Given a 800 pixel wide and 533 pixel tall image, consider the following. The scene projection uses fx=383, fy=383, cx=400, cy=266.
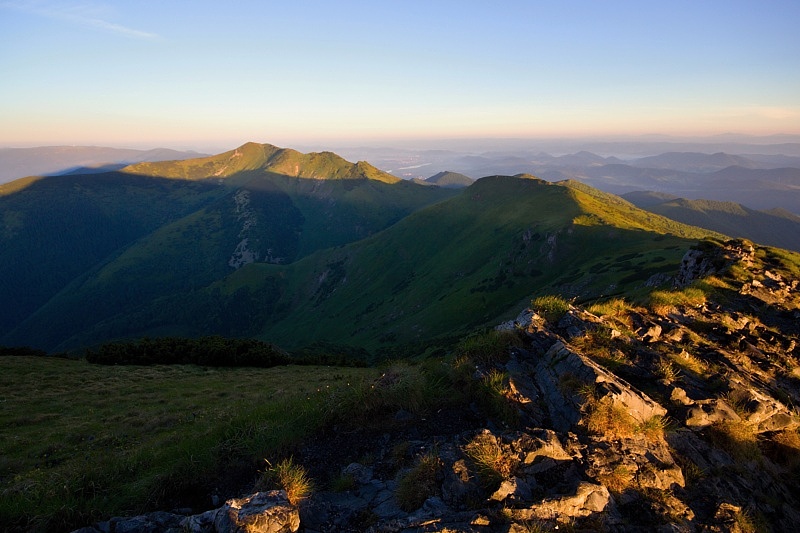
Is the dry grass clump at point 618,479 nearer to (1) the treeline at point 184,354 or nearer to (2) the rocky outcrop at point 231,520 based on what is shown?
(2) the rocky outcrop at point 231,520

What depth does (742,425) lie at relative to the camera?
10992mm

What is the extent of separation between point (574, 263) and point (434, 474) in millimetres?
112915

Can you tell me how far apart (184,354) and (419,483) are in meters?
50.7

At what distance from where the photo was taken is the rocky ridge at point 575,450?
7.93 metres

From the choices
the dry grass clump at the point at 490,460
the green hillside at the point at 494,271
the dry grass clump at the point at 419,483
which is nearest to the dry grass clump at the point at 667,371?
the dry grass clump at the point at 490,460

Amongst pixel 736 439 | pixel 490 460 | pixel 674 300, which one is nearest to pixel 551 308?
pixel 736 439

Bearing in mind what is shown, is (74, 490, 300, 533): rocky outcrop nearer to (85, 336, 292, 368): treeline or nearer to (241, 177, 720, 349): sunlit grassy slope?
(85, 336, 292, 368): treeline

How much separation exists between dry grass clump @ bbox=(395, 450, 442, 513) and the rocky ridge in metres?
0.03

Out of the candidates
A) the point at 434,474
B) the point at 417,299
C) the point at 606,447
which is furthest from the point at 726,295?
the point at 417,299

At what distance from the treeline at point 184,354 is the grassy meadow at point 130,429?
304cm

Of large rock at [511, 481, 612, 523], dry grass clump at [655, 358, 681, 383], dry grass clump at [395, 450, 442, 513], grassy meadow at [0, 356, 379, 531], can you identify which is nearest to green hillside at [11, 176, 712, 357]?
dry grass clump at [655, 358, 681, 383]

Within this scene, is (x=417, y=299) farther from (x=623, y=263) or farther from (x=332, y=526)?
(x=332, y=526)

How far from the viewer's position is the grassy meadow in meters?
9.49

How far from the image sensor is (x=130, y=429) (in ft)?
69.6
